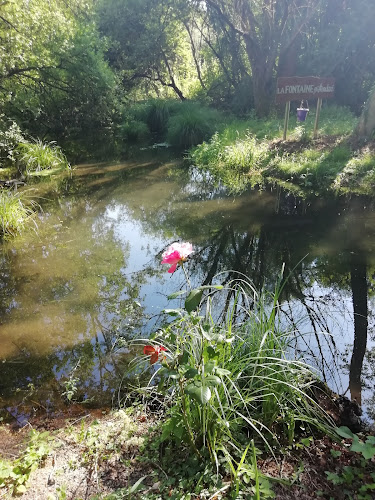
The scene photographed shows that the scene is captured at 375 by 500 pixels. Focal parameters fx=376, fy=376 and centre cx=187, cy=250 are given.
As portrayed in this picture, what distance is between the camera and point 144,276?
402 cm

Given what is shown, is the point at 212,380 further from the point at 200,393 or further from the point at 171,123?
the point at 171,123

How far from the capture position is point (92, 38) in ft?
39.1

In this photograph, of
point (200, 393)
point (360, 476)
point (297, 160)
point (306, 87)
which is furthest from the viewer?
point (306, 87)

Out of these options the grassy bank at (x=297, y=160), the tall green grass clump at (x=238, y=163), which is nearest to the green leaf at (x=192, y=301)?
the grassy bank at (x=297, y=160)

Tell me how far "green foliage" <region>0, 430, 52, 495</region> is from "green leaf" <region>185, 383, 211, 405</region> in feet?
2.83

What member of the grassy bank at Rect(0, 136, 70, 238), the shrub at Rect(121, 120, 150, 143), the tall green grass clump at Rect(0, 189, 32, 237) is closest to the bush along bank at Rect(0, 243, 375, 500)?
the tall green grass clump at Rect(0, 189, 32, 237)

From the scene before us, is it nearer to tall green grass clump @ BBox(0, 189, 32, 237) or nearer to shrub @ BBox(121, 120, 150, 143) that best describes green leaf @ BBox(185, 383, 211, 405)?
tall green grass clump @ BBox(0, 189, 32, 237)

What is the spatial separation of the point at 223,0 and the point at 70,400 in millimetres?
15359

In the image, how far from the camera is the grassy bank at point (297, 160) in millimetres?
6582

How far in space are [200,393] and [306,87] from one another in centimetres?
871

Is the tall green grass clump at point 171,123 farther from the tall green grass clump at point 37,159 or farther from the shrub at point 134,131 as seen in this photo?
the tall green grass clump at point 37,159

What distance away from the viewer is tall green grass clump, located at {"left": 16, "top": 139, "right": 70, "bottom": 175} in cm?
840

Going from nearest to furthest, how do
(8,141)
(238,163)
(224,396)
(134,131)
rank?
(224,396) < (238,163) < (8,141) < (134,131)

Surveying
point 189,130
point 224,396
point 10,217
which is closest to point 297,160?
point 189,130
